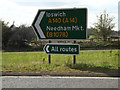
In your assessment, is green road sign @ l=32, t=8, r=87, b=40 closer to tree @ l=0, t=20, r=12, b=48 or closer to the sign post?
the sign post

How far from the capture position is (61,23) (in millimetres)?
7246

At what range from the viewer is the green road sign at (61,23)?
7.12 m

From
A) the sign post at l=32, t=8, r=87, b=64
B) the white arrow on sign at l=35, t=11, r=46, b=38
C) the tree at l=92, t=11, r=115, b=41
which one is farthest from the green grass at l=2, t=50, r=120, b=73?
the tree at l=92, t=11, r=115, b=41

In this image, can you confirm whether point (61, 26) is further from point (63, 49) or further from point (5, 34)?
point (5, 34)

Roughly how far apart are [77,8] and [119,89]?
171 inches

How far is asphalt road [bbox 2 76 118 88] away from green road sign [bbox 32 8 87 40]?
274 cm

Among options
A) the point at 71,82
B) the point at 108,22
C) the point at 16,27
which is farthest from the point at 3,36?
the point at 71,82

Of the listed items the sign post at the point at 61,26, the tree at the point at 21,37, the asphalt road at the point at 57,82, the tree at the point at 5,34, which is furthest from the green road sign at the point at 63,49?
the tree at the point at 5,34

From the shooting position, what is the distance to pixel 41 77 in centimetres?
524

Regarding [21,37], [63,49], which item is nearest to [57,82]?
[63,49]

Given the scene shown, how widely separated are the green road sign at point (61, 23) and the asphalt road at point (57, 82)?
274cm

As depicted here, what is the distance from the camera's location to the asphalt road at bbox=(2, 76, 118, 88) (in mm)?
4398

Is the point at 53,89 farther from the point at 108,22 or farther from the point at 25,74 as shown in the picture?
the point at 108,22

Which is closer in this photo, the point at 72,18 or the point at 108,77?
the point at 108,77
